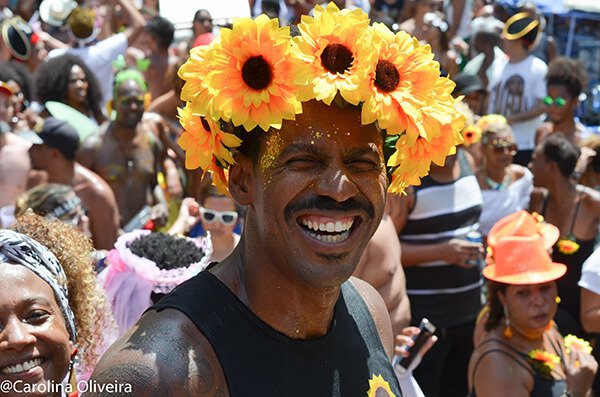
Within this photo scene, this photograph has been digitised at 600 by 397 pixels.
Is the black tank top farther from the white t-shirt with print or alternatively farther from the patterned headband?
the white t-shirt with print

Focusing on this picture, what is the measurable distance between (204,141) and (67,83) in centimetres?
586

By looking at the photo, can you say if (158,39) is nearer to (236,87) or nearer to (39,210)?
Answer: (39,210)

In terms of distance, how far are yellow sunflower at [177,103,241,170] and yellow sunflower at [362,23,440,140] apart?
0.37m

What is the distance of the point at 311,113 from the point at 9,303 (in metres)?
1.17

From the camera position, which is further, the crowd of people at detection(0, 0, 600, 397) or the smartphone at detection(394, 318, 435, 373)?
the smartphone at detection(394, 318, 435, 373)

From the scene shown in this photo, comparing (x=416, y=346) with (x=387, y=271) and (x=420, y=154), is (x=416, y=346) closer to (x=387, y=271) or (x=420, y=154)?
(x=387, y=271)

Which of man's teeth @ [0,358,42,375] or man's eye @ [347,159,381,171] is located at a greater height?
man's eye @ [347,159,381,171]

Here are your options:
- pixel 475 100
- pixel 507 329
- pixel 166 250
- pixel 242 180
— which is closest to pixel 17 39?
pixel 475 100

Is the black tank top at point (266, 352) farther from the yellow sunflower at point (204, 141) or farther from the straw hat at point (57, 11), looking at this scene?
the straw hat at point (57, 11)

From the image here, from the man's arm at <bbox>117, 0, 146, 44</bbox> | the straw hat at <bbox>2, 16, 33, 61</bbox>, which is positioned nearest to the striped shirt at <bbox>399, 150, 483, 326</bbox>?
the man's arm at <bbox>117, 0, 146, 44</bbox>

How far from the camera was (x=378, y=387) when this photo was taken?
268 cm

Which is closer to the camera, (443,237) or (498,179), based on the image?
(443,237)

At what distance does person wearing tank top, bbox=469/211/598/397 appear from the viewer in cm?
467

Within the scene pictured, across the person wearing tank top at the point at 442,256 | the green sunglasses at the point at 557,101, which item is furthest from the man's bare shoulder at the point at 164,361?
the green sunglasses at the point at 557,101
